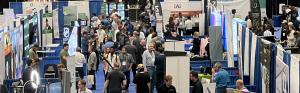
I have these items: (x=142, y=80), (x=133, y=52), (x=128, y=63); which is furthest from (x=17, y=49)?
(x=142, y=80)

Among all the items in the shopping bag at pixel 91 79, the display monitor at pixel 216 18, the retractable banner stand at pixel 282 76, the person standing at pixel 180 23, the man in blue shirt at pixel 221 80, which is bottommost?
the shopping bag at pixel 91 79

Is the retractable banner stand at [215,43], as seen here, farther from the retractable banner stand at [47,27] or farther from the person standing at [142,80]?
the retractable banner stand at [47,27]

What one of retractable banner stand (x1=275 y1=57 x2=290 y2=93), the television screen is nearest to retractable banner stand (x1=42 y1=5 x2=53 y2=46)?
the television screen

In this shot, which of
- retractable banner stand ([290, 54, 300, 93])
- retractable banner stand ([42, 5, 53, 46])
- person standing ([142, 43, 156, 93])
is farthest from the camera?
retractable banner stand ([42, 5, 53, 46])

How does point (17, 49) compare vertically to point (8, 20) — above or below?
below

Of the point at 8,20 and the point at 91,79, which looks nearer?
the point at 91,79

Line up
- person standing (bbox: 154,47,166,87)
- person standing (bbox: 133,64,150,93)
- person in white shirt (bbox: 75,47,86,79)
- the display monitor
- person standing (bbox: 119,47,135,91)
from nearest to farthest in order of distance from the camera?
person standing (bbox: 133,64,150,93), person standing (bbox: 154,47,166,87), person standing (bbox: 119,47,135,91), person in white shirt (bbox: 75,47,86,79), the display monitor

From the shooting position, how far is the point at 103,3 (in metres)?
35.9

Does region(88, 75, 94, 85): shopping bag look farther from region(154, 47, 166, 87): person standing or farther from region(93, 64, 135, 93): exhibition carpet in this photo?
region(154, 47, 166, 87): person standing

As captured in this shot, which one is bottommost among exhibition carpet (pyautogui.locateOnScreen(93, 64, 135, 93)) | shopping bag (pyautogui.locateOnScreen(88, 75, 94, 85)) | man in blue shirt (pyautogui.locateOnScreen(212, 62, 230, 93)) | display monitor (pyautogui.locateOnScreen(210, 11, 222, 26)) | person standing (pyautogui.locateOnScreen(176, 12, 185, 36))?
exhibition carpet (pyautogui.locateOnScreen(93, 64, 135, 93))

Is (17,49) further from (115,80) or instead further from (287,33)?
(287,33)

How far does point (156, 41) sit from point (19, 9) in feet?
39.6

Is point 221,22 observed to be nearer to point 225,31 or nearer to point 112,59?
point 225,31

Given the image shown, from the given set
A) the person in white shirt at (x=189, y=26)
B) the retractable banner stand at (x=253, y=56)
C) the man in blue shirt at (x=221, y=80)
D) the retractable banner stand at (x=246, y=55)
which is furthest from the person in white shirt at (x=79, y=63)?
the person in white shirt at (x=189, y=26)
